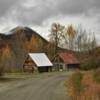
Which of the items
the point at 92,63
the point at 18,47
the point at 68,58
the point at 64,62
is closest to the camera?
the point at 92,63

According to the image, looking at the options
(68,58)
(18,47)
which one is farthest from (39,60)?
(18,47)

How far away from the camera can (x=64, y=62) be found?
75.9m

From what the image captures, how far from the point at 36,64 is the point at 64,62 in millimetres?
12277

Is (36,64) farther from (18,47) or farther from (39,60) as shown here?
(18,47)

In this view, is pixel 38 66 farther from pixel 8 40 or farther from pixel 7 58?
pixel 8 40

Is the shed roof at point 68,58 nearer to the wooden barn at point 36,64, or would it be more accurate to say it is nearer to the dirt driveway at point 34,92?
the wooden barn at point 36,64

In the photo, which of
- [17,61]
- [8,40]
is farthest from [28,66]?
[8,40]

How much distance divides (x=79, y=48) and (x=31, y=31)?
1996cm

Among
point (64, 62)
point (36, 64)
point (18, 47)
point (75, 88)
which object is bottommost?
point (75, 88)

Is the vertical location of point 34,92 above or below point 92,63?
below

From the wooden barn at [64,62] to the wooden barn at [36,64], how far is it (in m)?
7.15

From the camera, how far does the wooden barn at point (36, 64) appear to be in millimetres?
65863

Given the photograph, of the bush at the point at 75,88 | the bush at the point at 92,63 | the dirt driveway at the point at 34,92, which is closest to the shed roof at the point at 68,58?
the bush at the point at 92,63

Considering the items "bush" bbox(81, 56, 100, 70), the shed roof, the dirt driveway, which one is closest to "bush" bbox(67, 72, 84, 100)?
the dirt driveway
